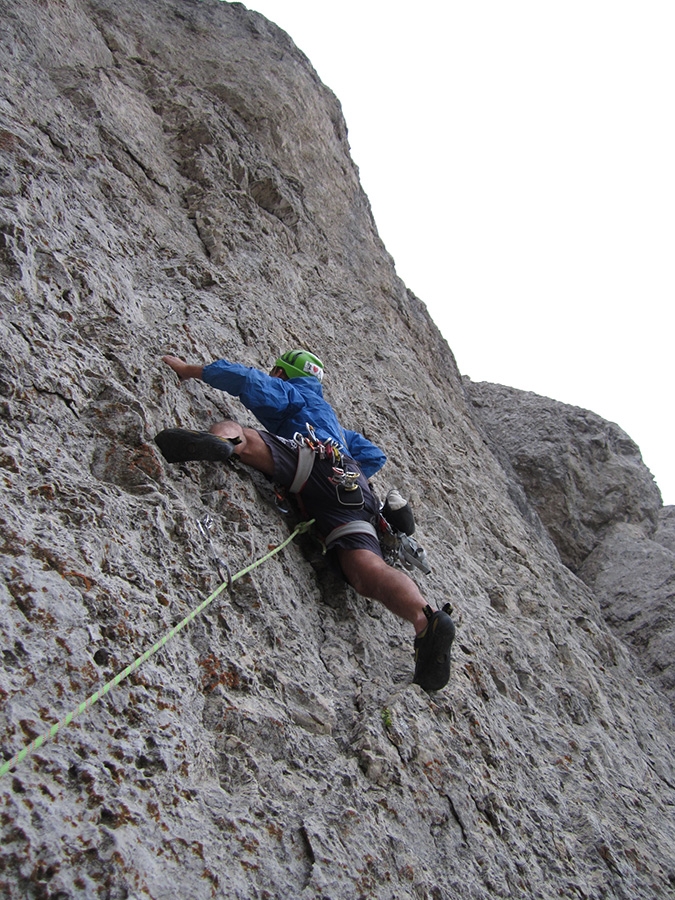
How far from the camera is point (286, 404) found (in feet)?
15.6

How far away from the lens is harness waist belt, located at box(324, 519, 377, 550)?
14.2 ft

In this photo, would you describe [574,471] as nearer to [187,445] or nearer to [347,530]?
[347,530]

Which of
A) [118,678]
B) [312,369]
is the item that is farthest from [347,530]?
[118,678]

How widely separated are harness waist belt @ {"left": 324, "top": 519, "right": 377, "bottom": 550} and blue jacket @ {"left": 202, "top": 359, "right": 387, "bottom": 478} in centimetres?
62

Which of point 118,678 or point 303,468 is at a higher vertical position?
point 303,468

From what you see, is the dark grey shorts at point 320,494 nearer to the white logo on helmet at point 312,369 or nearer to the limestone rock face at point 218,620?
the limestone rock face at point 218,620

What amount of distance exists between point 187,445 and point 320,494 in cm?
104

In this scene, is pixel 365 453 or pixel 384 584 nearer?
pixel 384 584

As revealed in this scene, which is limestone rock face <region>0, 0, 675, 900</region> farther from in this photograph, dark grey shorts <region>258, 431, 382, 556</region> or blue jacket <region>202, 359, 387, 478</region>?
blue jacket <region>202, 359, 387, 478</region>

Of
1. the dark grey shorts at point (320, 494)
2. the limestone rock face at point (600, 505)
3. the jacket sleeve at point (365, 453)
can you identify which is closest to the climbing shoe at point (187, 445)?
the dark grey shorts at point (320, 494)

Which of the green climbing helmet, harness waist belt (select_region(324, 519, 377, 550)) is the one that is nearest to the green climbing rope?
harness waist belt (select_region(324, 519, 377, 550))

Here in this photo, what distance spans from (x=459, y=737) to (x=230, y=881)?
194 cm

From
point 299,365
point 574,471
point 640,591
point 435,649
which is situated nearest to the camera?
point 435,649

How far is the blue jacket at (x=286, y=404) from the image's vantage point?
173 inches
